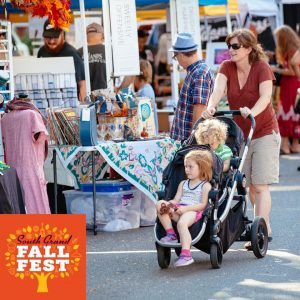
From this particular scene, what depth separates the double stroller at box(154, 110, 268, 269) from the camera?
7.94 m

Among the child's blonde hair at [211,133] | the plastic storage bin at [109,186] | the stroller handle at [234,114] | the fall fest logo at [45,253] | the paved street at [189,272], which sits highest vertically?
the stroller handle at [234,114]

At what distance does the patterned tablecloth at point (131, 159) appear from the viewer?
32.7ft

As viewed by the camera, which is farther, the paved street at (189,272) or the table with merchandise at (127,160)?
the table with merchandise at (127,160)

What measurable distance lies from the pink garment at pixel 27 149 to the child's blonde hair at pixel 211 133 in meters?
1.48

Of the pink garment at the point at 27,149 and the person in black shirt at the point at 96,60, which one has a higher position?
the person in black shirt at the point at 96,60

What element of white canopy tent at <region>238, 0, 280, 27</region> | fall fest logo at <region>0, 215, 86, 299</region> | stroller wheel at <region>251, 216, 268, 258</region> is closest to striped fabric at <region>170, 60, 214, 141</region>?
stroller wheel at <region>251, 216, 268, 258</region>

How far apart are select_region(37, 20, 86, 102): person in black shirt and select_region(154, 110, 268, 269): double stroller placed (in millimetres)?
4443

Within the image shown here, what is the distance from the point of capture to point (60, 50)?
13312mm

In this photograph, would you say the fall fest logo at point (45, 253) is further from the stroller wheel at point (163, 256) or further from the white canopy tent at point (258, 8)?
the white canopy tent at point (258, 8)

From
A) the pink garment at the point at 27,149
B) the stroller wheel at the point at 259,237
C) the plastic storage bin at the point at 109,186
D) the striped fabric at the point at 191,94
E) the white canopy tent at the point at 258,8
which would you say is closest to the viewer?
the stroller wheel at the point at 259,237

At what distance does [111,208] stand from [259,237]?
6.90ft

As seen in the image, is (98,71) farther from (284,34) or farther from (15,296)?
(15,296)

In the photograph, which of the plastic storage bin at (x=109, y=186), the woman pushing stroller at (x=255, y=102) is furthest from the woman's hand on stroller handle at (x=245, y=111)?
the plastic storage bin at (x=109, y=186)

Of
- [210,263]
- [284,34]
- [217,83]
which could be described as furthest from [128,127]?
[284,34]
